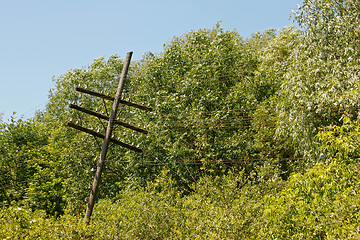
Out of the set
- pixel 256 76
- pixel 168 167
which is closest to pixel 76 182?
pixel 168 167

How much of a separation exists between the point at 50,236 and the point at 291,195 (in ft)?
29.9

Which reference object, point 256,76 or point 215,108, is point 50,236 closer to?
point 215,108

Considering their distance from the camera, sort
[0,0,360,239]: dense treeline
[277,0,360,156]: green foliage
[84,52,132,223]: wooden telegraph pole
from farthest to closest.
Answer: [277,0,360,156]: green foliage
[84,52,132,223]: wooden telegraph pole
[0,0,360,239]: dense treeline

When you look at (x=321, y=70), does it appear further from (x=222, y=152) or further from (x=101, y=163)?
(x=101, y=163)

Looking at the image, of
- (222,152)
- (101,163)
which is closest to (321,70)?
(222,152)

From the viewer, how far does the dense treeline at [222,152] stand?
1458 cm

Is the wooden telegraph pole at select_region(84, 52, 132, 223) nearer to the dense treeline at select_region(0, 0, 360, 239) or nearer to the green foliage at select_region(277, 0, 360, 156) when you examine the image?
the dense treeline at select_region(0, 0, 360, 239)

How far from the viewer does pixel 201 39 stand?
33.8 meters

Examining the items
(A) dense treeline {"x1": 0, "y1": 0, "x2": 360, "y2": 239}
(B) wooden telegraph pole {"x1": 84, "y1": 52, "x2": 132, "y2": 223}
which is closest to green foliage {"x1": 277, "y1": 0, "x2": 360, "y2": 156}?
(A) dense treeline {"x1": 0, "y1": 0, "x2": 360, "y2": 239}

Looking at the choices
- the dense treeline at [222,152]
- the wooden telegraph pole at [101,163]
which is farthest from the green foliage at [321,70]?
the wooden telegraph pole at [101,163]

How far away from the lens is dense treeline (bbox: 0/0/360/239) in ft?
47.8

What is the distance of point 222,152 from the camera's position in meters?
25.7

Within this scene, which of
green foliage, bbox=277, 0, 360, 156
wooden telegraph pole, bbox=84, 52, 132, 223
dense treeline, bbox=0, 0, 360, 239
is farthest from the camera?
green foliage, bbox=277, 0, 360, 156

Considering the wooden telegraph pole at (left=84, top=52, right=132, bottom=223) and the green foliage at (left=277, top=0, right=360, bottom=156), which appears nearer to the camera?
the wooden telegraph pole at (left=84, top=52, right=132, bottom=223)
